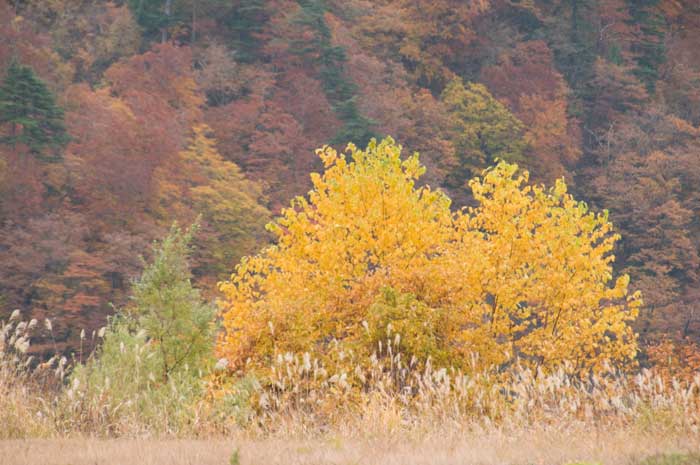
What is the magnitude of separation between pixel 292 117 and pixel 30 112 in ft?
48.2

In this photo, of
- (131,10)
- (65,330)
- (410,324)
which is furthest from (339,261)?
(131,10)

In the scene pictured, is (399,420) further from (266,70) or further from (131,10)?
(131,10)

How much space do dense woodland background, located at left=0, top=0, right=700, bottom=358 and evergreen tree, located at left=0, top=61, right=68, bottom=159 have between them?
0.27ft

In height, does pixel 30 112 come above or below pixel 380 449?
above

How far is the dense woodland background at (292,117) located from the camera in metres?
32.8

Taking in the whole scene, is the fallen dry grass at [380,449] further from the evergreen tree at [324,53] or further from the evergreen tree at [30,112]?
the evergreen tree at [324,53]

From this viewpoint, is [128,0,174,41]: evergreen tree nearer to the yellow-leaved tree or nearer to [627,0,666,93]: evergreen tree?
[627,0,666,93]: evergreen tree

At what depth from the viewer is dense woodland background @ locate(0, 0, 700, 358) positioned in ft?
108

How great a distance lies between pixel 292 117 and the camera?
150 ft

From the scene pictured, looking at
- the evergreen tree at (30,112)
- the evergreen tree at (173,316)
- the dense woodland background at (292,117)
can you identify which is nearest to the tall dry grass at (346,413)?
the evergreen tree at (173,316)

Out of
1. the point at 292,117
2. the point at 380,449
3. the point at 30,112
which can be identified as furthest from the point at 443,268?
the point at 292,117

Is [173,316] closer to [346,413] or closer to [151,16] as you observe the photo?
[346,413]

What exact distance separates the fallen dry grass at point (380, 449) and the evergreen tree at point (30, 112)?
1143 inches

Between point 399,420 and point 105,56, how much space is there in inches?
1841
